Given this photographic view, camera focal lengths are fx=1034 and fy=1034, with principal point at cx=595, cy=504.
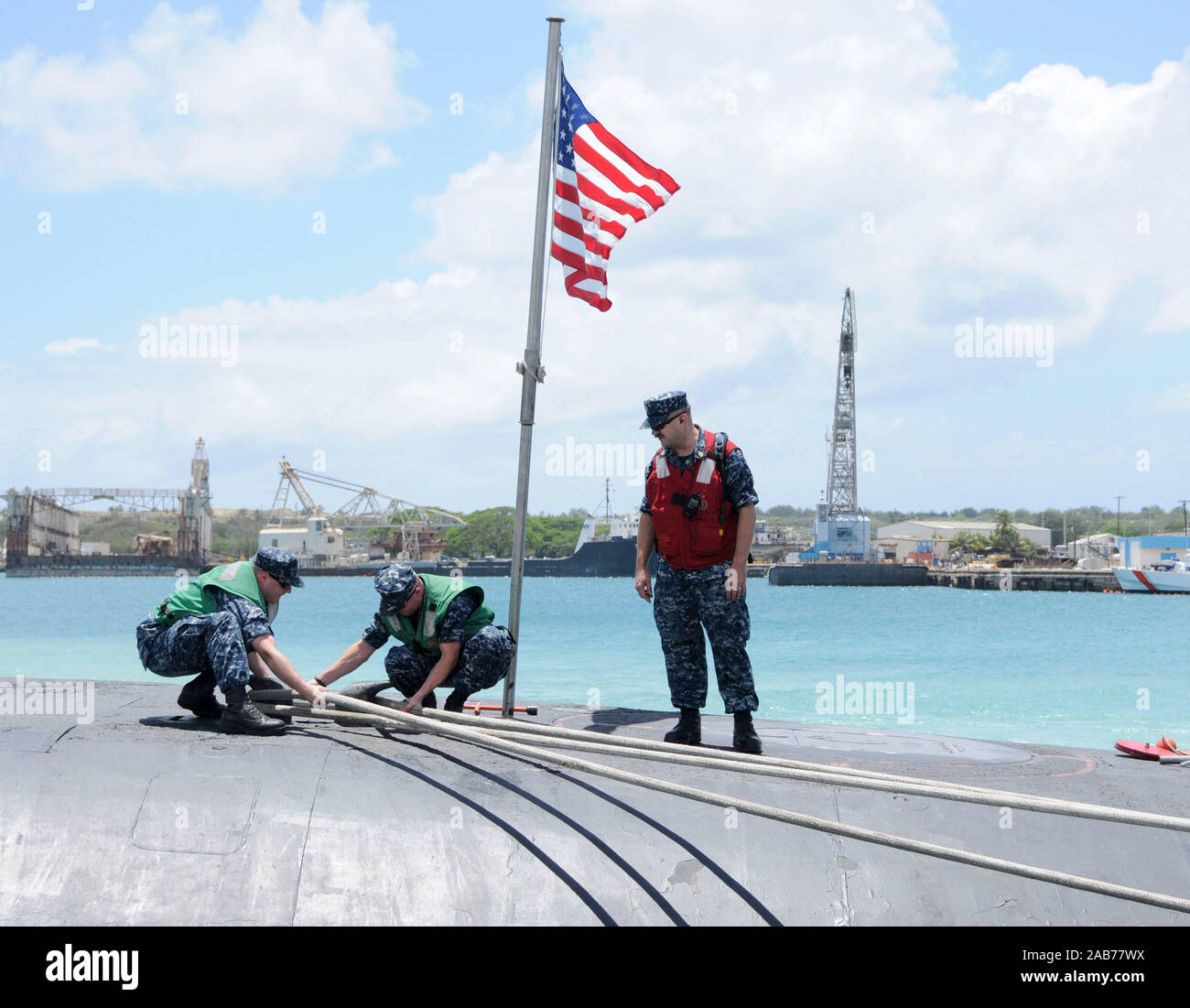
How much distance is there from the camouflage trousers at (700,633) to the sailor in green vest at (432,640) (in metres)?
0.88

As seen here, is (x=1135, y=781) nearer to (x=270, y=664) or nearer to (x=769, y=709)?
(x=270, y=664)

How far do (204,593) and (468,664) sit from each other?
137cm

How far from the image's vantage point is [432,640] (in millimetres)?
5340

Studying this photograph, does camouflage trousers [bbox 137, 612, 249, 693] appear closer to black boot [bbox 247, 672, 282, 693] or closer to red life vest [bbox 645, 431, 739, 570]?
black boot [bbox 247, 672, 282, 693]

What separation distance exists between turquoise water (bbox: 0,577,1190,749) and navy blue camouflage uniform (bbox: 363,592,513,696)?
11.5m

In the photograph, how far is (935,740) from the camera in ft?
21.0

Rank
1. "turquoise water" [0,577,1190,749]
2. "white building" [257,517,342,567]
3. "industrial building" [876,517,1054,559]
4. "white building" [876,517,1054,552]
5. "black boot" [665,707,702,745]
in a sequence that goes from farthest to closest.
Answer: "white building" [876,517,1054,552] < "white building" [257,517,342,567] < "industrial building" [876,517,1054,559] < "turquoise water" [0,577,1190,749] < "black boot" [665,707,702,745]

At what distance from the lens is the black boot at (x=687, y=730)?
17.7 feet

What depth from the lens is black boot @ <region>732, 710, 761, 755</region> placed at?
512cm

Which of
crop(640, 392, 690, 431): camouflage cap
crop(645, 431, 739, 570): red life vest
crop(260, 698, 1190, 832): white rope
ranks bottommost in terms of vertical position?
crop(260, 698, 1190, 832): white rope

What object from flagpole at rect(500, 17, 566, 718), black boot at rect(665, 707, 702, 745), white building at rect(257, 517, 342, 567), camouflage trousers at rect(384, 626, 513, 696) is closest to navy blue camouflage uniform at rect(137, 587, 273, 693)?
camouflage trousers at rect(384, 626, 513, 696)

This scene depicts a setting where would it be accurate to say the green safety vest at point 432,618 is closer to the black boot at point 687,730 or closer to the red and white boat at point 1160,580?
the black boot at point 687,730

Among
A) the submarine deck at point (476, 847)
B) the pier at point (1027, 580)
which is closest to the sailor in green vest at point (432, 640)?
the submarine deck at point (476, 847)

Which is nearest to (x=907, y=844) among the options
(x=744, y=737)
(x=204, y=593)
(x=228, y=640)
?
(x=744, y=737)
